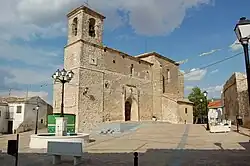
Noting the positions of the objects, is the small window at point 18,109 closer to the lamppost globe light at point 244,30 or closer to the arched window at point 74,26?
the arched window at point 74,26

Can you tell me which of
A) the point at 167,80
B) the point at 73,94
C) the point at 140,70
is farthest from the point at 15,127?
the point at 167,80

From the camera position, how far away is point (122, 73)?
30781 mm

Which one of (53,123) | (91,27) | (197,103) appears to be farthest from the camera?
(197,103)

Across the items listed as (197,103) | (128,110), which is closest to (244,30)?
(128,110)

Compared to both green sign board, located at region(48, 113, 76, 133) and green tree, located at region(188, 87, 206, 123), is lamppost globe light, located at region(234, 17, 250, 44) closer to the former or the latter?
green sign board, located at region(48, 113, 76, 133)

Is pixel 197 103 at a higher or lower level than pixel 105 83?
lower

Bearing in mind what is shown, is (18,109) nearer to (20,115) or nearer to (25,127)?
(20,115)

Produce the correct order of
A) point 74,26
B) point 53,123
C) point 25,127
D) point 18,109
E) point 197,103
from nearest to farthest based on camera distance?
point 53,123 < point 74,26 < point 25,127 < point 18,109 < point 197,103

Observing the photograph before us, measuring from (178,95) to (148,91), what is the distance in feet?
29.4

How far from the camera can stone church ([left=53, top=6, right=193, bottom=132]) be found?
2564 cm

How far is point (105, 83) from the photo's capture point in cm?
2819

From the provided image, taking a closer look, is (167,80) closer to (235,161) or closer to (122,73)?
(122,73)

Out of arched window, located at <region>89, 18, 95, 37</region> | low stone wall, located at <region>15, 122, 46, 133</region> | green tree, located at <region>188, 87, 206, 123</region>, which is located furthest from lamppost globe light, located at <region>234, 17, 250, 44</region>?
green tree, located at <region>188, 87, 206, 123</region>

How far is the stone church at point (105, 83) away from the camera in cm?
2564
